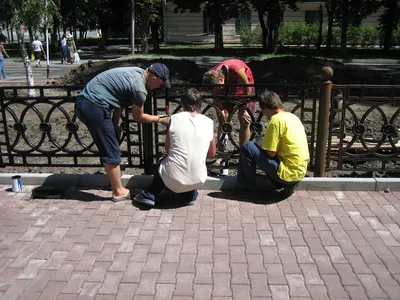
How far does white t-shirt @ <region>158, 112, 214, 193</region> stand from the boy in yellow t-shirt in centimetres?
58

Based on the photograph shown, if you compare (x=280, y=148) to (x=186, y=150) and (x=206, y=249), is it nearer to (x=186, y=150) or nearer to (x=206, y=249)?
(x=186, y=150)

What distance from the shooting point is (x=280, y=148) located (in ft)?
15.4

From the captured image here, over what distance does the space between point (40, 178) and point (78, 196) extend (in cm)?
64

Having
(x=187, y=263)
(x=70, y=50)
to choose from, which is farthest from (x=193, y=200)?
(x=70, y=50)

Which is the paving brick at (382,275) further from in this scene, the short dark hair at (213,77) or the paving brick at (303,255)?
the short dark hair at (213,77)

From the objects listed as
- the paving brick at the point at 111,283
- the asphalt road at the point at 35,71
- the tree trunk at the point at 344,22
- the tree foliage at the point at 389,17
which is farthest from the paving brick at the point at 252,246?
the tree foliage at the point at 389,17

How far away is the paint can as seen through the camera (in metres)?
5.20

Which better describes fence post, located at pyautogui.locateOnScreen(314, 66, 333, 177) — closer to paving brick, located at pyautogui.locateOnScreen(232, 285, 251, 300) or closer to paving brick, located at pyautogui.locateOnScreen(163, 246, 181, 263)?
paving brick, located at pyautogui.locateOnScreen(163, 246, 181, 263)

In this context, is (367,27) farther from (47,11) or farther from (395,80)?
(47,11)

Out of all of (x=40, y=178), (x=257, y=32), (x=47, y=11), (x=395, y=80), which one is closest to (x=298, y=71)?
(x=395, y=80)

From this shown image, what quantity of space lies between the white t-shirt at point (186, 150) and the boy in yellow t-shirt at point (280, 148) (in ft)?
1.90

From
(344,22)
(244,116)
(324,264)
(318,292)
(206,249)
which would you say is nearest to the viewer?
(318,292)

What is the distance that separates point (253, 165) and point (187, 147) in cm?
83

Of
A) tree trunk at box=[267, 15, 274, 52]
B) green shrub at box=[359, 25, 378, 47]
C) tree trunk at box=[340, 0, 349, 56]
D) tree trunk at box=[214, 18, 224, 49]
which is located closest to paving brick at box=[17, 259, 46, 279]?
tree trunk at box=[340, 0, 349, 56]
